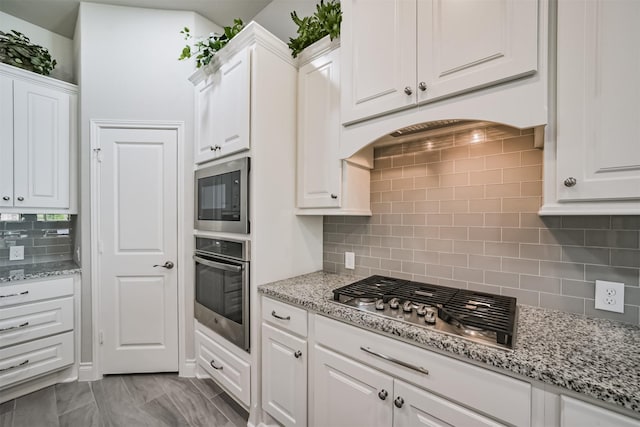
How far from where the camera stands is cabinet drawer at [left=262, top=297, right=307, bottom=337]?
1.46 metres

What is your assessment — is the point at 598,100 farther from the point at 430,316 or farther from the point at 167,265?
the point at 167,265

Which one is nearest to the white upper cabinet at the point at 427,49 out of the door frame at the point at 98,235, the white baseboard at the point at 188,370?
the door frame at the point at 98,235

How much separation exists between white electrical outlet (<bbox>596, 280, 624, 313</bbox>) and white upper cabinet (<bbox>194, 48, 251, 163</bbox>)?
72.1 inches

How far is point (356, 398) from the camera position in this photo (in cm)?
124

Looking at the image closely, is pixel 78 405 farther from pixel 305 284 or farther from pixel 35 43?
pixel 35 43

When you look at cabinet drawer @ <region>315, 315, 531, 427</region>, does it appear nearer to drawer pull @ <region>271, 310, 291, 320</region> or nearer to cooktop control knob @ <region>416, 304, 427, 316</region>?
cooktop control knob @ <region>416, 304, 427, 316</region>

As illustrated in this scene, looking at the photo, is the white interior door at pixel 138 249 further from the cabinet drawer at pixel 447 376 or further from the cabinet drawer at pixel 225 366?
the cabinet drawer at pixel 447 376

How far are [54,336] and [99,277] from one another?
535 millimetres

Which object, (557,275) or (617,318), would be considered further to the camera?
(557,275)

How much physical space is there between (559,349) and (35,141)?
3.51 m

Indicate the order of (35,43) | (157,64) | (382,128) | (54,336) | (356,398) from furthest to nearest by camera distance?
(35,43)
(157,64)
(54,336)
(382,128)
(356,398)

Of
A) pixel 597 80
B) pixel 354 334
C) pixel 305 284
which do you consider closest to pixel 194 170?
pixel 305 284

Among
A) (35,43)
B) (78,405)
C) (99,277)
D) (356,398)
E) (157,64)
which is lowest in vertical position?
(78,405)

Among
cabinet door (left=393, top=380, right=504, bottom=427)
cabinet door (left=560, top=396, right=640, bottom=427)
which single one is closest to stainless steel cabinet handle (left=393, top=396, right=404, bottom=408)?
cabinet door (left=393, top=380, right=504, bottom=427)
